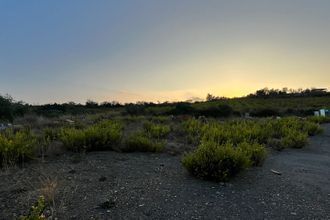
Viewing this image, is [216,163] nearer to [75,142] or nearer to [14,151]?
[75,142]

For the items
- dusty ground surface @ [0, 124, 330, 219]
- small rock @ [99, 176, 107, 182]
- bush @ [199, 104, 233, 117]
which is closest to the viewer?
dusty ground surface @ [0, 124, 330, 219]

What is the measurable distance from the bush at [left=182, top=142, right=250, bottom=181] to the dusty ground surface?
0.16 m

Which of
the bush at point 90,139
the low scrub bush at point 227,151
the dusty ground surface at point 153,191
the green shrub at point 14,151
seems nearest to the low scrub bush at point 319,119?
the low scrub bush at point 227,151

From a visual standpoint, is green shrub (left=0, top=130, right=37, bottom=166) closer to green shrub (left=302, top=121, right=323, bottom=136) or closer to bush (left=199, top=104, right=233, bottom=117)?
green shrub (left=302, top=121, right=323, bottom=136)

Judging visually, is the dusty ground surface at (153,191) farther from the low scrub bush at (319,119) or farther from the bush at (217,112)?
the bush at (217,112)

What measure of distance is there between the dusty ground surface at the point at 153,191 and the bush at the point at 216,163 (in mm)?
161

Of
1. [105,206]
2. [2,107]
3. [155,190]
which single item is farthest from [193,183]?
[2,107]

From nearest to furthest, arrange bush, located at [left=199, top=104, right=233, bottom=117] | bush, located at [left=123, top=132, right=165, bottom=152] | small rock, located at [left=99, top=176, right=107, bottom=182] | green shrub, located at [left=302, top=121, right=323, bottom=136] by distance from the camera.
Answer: small rock, located at [left=99, top=176, right=107, bottom=182]
bush, located at [left=123, top=132, right=165, bottom=152]
green shrub, located at [left=302, top=121, right=323, bottom=136]
bush, located at [left=199, top=104, right=233, bottom=117]

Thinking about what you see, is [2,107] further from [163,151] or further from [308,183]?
[308,183]

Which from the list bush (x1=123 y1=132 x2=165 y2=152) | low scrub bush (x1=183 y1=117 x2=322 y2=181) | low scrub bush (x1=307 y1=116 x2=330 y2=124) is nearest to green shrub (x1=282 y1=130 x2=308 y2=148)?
low scrub bush (x1=183 y1=117 x2=322 y2=181)

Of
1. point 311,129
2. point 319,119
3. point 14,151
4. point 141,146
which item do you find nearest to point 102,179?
point 14,151

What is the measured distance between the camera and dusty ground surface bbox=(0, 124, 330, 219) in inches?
251

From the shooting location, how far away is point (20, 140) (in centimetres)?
941

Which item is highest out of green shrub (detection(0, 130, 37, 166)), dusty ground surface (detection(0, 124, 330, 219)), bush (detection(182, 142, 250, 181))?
green shrub (detection(0, 130, 37, 166))
